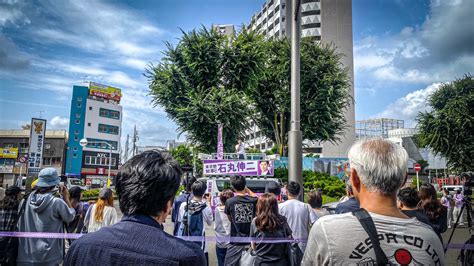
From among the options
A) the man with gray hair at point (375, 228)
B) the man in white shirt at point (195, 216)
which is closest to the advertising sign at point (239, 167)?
the man in white shirt at point (195, 216)

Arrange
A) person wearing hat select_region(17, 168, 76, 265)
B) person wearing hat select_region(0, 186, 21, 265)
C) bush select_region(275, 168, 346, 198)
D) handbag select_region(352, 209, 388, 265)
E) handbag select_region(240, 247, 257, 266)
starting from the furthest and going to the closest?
bush select_region(275, 168, 346, 198) < handbag select_region(240, 247, 257, 266) < person wearing hat select_region(0, 186, 21, 265) < person wearing hat select_region(17, 168, 76, 265) < handbag select_region(352, 209, 388, 265)

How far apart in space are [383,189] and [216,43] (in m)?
22.9

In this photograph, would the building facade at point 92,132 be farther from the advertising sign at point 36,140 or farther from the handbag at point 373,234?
the handbag at point 373,234

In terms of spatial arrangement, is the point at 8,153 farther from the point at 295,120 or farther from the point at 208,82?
the point at 295,120

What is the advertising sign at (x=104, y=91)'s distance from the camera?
59.8 meters

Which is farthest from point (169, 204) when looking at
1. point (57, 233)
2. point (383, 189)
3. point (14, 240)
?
point (14, 240)

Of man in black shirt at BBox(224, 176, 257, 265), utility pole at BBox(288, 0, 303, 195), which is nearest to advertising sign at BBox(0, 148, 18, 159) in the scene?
utility pole at BBox(288, 0, 303, 195)

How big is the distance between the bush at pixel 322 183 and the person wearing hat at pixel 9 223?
57.3ft

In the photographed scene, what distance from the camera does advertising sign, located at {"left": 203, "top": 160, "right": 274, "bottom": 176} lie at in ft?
41.2

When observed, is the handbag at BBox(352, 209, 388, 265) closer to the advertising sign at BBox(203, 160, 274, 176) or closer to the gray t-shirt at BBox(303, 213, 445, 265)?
the gray t-shirt at BBox(303, 213, 445, 265)

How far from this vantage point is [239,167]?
505 inches

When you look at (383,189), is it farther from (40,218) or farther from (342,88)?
(342,88)

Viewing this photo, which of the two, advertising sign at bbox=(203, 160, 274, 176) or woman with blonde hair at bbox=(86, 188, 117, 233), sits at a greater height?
advertising sign at bbox=(203, 160, 274, 176)

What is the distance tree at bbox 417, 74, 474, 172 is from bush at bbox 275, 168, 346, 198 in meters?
13.7
